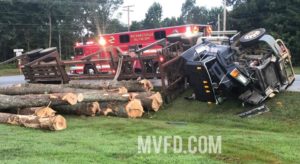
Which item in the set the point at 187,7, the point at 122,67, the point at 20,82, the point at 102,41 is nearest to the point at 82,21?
the point at 102,41

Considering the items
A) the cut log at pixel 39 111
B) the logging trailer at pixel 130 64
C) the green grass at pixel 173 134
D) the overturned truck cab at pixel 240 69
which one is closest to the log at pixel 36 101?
the cut log at pixel 39 111

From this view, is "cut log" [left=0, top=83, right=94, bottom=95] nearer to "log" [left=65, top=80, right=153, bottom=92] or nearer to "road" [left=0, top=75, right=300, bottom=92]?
"log" [left=65, top=80, right=153, bottom=92]

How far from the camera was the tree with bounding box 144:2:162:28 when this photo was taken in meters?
84.5

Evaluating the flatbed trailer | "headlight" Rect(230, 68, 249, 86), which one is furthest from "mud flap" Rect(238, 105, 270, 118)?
the flatbed trailer

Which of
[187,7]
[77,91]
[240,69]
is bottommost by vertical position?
[77,91]

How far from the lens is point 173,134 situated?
9.66 meters

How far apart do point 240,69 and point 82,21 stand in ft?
201

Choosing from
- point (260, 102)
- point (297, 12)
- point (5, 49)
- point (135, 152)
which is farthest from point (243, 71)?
point (5, 49)

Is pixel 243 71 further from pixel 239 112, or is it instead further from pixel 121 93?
pixel 121 93

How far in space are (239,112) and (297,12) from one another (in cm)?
3276

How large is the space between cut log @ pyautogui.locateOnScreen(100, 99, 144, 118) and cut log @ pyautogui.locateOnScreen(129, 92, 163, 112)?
28 centimetres

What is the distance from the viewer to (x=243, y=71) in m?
12.1

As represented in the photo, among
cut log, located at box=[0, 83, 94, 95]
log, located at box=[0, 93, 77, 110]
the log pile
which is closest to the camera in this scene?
the log pile

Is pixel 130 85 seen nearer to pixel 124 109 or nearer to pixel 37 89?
pixel 124 109
